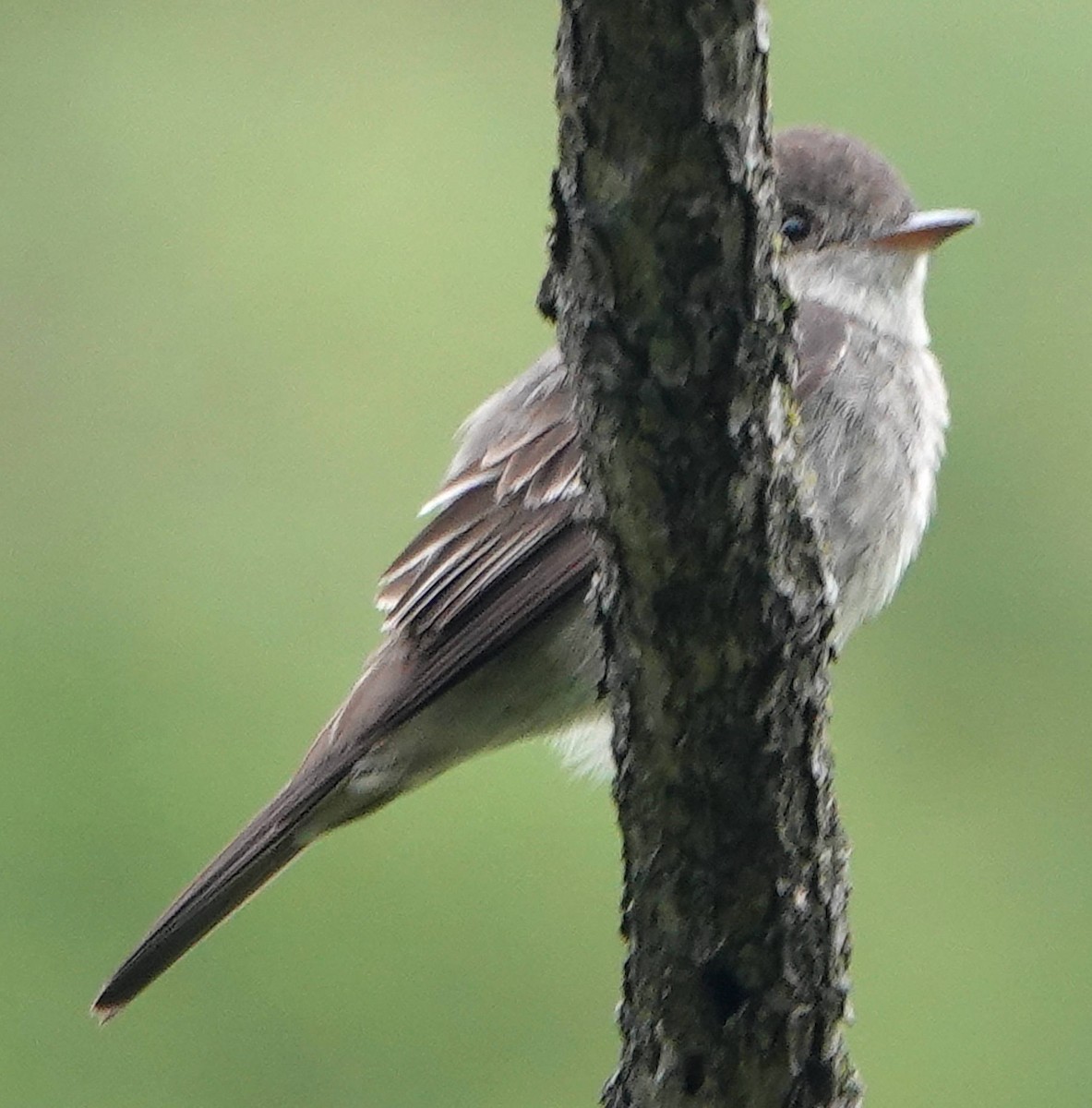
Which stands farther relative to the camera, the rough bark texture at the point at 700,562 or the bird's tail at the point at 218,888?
the bird's tail at the point at 218,888

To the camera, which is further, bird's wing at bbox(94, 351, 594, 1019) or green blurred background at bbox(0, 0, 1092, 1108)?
green blurred background at bbox(0, 0, 1092, 1108)

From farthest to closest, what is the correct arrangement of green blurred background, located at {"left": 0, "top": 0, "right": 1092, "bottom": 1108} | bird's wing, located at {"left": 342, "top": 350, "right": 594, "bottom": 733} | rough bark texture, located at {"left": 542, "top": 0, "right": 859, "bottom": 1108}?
green blurred background, located at {"left": 0, "top": 0, "right": 1092, "bottom": 1108}
bird's wing, located at {"left": 342, "top": 350, "right": 594, "bottom": 733}
rough bark texture, located at {"left": 542, "top": 0, "right": 859, "bottom": 1108}

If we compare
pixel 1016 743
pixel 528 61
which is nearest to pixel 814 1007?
pixel 1016 743

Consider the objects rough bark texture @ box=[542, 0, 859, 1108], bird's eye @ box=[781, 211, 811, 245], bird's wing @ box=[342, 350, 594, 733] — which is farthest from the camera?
bird's eye @ box=[781, 211, 811, 245]

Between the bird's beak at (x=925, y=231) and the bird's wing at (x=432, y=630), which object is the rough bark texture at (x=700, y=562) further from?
the bird's beak at (x=925, y=231)

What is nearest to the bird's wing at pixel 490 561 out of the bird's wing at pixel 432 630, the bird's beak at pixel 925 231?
the bird's wing at pixel 432 630

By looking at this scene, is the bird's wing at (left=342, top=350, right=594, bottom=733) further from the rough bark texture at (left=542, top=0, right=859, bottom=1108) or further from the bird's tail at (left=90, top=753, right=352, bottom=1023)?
the rough bark texture at (left=542, top=0, right=859, bottom=1108)

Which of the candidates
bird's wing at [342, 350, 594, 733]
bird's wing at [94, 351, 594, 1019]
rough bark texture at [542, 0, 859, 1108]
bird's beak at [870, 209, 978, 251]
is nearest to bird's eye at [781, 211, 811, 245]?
bird's beak at [870, 209, 978, 251]
